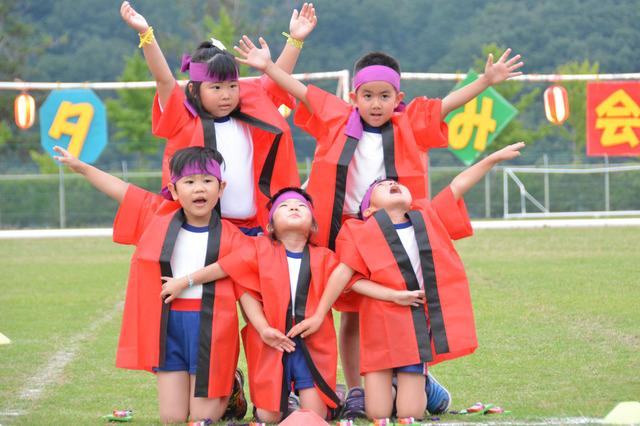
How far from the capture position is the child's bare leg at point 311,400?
206 inches

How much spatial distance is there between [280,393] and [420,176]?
4.01ft

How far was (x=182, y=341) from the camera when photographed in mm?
5336

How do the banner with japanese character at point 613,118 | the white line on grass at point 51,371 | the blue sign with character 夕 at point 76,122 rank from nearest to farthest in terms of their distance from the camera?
the white line on grass at point 51,371, the blue sign with character 夕 at point 76,122, the banner with japanese character at point 613,118

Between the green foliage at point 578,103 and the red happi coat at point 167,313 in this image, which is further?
the green foliage at point 578,103

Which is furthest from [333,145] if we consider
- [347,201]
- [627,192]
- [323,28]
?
[323,28]

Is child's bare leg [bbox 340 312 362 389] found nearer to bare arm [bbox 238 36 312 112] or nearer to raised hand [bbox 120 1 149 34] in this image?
bare arm [bbox 238 36 312 112]

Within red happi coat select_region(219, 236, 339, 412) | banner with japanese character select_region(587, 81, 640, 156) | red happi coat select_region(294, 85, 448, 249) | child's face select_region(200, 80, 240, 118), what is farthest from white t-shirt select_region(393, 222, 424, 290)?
banner with japanese character select_region(587, 81, 640, 156)

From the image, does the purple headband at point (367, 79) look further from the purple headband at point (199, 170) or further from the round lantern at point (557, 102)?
the round lantern at point (557, 102)

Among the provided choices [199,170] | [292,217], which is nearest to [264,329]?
[292,217]

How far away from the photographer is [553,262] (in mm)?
12977

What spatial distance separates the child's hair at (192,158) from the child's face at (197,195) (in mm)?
52

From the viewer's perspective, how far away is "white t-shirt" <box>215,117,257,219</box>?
18.2 ft

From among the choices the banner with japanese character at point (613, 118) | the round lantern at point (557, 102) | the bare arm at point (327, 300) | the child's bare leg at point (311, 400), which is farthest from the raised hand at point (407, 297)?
the banner with japanese character at point (613, 118)

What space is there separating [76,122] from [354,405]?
15593 millimetres
